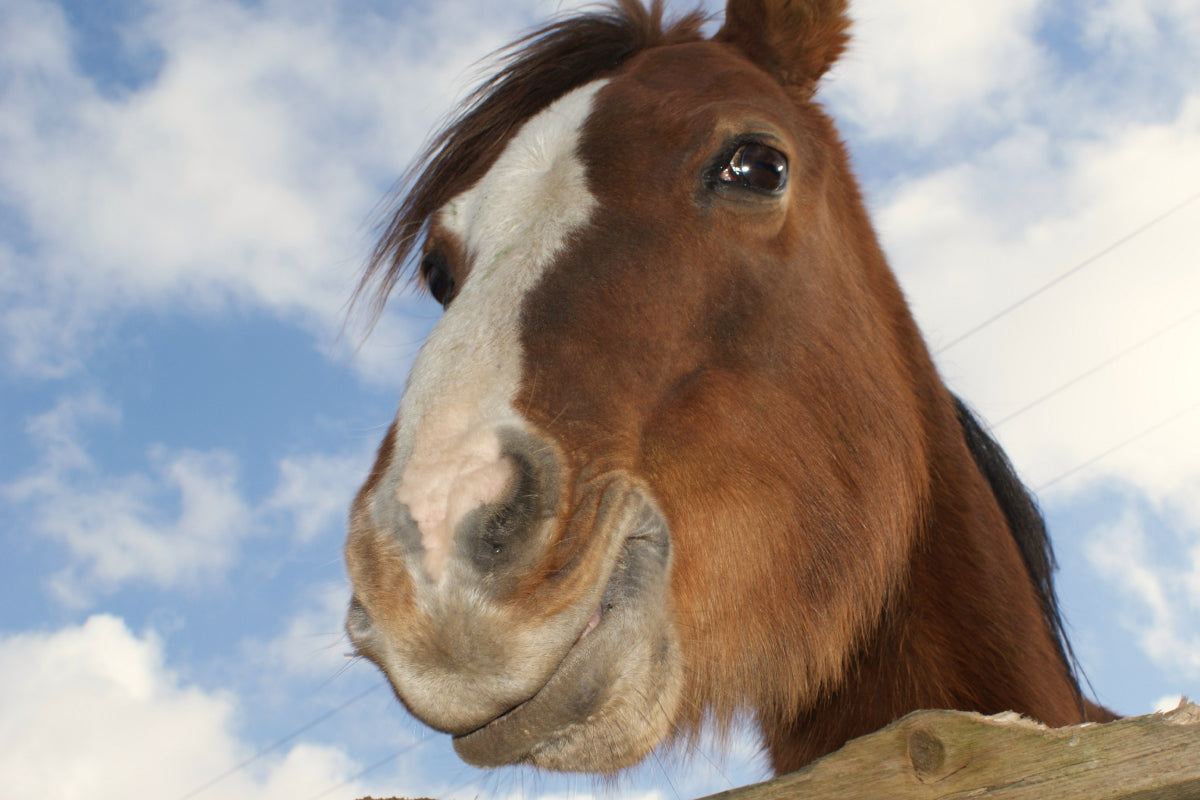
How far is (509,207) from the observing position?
235 cm

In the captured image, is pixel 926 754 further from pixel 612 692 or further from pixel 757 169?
pixel 757 169

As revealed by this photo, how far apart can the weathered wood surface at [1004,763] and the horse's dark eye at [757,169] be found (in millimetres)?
1562

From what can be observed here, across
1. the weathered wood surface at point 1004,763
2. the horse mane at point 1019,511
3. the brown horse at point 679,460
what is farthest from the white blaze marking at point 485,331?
the horse mane at point 1019,511

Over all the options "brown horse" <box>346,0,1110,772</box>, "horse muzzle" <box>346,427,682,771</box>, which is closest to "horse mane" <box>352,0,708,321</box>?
"brown horse" <box>346,0,1110,772</box>

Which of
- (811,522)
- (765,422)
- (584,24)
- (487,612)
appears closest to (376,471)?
(487,612)

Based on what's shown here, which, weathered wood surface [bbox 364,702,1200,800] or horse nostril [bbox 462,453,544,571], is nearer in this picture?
weathered wood surface [bbox 364,702,1200,800]

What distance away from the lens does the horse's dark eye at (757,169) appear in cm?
242

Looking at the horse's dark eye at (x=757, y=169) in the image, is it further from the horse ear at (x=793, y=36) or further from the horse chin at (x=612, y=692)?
the horse chin at (x=612, y=692)

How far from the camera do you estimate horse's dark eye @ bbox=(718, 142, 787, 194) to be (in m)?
2.42

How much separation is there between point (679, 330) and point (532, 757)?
3.36 feet

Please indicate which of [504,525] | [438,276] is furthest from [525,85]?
[504,525]

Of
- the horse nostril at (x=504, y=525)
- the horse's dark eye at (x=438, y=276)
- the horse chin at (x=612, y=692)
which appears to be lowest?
the horse chin at (x=612, y=692)

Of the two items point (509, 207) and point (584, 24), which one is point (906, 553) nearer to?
point (509, 207)

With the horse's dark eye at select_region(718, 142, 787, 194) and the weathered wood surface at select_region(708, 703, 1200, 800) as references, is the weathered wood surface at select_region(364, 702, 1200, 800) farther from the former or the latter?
the horse's dark eye at select_region(718, 142, 787, 194)
